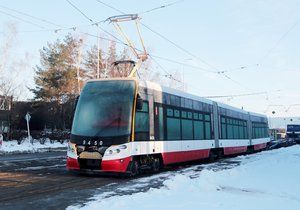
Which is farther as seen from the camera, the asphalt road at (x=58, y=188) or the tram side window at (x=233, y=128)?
the tram side window at (x=233, y=128)

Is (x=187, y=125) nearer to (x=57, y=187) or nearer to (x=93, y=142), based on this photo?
(x=93, y=142)

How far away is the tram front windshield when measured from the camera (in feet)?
48.4

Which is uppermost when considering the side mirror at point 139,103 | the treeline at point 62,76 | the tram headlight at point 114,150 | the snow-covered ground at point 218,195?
the treeline at point 62,76

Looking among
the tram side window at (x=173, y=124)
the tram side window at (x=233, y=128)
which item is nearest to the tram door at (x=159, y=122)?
the tram side window at (x=173, y=124)

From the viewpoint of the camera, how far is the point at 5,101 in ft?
187

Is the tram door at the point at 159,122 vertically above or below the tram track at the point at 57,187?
above

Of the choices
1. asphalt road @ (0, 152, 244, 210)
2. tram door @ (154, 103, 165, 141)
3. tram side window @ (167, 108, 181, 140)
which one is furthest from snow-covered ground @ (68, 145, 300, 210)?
tram side window @ (167, 108, 181, 140)

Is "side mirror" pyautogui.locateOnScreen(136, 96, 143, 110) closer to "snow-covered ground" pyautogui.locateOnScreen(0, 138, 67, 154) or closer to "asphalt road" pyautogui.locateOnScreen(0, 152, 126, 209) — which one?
"asphalt road" pyautogui.locateOnScreen(0, 152, 126, 209)

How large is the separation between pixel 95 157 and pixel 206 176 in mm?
3489

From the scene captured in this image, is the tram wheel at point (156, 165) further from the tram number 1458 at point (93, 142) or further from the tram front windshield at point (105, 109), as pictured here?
the tram number 1458 at point (93, 142)

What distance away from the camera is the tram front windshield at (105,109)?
14750 millimetres

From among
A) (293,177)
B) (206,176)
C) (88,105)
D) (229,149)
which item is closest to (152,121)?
(88,105)

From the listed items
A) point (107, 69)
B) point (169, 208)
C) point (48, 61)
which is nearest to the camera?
point (169, 208)

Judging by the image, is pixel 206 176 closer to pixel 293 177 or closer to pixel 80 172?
pixel 293 177
